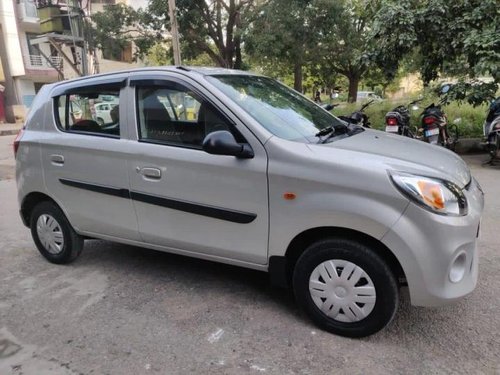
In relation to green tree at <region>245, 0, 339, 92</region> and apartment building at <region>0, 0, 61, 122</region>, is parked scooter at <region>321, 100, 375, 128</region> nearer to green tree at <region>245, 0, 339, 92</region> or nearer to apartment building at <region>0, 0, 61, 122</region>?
green tree at <region>245, 0, 339, 92</region>

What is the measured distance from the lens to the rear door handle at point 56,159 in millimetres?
3842

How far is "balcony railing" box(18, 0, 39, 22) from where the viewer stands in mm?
28281

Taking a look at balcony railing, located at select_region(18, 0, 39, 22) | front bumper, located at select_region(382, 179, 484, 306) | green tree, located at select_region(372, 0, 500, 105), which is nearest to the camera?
front bumper, located at select_region(382, 179, 484, 306)

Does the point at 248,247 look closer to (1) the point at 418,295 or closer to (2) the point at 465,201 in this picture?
(1) the point at 418,295

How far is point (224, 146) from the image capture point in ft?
9.36

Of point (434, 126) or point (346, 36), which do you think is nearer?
point (434, 126)

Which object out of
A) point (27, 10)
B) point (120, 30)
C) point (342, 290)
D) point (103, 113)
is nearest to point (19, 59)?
point (27, 10)

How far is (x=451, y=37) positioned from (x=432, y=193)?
7260 millimetres

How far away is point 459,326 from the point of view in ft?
9.80

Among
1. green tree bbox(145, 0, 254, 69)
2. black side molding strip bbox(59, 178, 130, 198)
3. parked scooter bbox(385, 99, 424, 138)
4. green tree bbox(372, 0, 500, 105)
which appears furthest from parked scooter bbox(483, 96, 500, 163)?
green tree bbox(145, 0, 254, 69)

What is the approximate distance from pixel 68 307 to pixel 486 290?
323 cm

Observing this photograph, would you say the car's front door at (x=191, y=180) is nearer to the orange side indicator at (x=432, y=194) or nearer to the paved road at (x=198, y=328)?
the paved road at (x=198, y=328)

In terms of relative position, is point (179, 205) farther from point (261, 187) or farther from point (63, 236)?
point (63, 236)

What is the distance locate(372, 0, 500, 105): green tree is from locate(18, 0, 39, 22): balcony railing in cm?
Result: 2678
